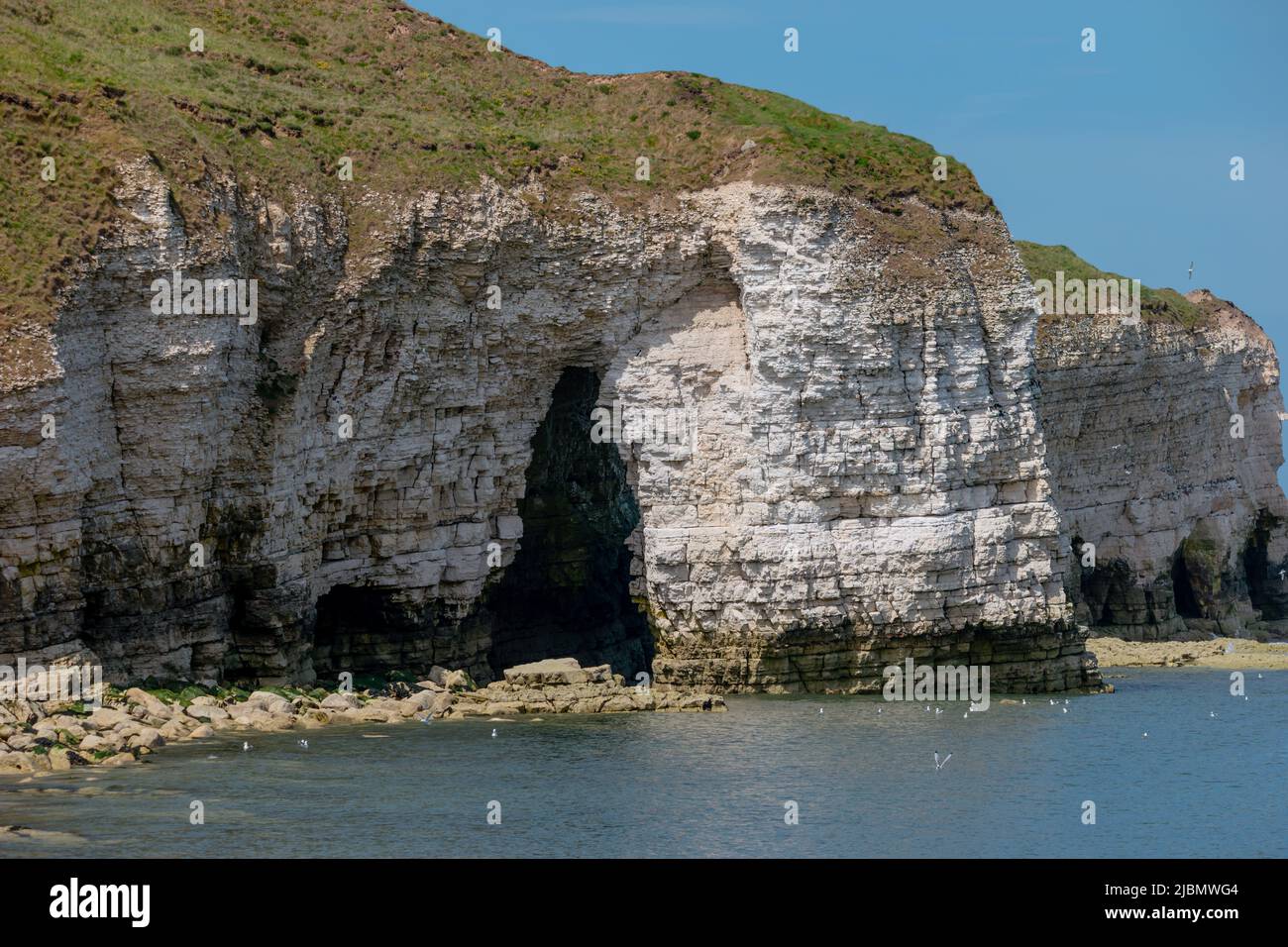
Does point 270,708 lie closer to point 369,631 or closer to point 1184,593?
point 369,631

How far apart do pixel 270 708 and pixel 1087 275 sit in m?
48.3

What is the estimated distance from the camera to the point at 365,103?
5694cm

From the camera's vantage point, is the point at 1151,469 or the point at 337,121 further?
the point at 1151,469

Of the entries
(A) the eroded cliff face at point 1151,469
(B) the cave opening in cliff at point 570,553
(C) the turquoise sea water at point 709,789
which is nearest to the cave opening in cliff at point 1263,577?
(A) the eroded cliff face at point 1151,469

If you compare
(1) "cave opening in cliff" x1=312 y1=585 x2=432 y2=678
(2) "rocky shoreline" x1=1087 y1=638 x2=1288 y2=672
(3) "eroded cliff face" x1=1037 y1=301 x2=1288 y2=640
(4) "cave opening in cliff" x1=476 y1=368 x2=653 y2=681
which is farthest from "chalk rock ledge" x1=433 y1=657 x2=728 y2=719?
(3) "eroded cliff face" x1=1037 y1=301 x2=1288 y2=640

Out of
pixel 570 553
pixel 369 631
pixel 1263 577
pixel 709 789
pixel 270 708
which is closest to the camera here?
pixel 709 789

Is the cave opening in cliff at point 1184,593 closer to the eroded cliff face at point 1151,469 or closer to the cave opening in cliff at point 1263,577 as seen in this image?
the eroded cliff face at point 1151,469

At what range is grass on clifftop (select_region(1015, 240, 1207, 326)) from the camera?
81.0 m

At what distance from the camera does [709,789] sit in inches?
1558

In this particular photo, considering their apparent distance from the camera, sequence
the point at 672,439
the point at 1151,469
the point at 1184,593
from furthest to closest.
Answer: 1. the point at 1184,593
2. the point at 1151,469
3. the point at 672,439

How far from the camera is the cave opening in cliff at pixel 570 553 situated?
58875 millimetres

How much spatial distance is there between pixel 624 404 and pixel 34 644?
18098 mm

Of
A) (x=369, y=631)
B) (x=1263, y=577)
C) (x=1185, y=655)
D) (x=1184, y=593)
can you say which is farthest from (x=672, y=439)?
(x=1263, y=577)

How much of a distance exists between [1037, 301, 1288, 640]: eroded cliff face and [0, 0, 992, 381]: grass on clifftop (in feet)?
73.6
